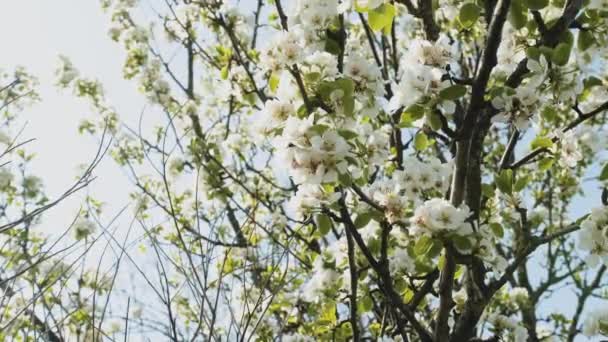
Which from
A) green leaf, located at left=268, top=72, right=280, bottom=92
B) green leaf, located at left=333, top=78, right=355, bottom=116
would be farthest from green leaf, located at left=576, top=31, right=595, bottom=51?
green leaf, located at left=268, top=72, right=280, bottom=92

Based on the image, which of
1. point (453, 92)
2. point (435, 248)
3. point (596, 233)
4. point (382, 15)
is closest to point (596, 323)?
point (596, 233)

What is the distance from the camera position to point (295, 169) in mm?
1936

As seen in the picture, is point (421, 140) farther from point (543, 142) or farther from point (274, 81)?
point (274, 81)

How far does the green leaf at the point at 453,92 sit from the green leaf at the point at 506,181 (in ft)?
1.52

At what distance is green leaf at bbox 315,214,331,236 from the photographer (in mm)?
2242

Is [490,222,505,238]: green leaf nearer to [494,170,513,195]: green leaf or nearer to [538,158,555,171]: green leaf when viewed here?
[494,170,513,195]: green leaf

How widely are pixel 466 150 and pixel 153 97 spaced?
478 cm

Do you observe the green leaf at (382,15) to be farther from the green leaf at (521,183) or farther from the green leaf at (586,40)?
the green leaf at (521,183)

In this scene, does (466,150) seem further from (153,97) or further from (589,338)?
(153,97)

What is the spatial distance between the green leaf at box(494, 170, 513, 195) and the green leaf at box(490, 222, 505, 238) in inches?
5.3

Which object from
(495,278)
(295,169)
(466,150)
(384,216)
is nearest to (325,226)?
(384,216)

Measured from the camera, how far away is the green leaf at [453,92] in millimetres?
1944

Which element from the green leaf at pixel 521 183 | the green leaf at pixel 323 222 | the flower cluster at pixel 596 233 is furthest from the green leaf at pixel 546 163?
the green leaf at pixel 323 222

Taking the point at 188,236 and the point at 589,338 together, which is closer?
the point at 589,338
